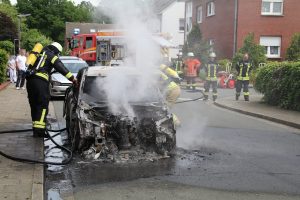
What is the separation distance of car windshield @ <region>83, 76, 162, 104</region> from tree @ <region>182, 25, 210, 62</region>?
72.6ft

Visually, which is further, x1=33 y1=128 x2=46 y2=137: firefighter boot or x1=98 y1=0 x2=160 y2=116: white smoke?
x1=33 y1=128 x2=46 y2=137: firefighter boot

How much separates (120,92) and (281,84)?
785cm

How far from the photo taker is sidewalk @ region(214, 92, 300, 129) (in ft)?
39.4

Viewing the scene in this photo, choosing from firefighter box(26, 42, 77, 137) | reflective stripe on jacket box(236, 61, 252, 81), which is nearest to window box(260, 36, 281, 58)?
reflective stripe on jacket box(236, 61, 252, 81)

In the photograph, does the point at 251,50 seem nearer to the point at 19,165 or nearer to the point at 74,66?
the point at 74,66

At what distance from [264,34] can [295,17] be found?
7.51ft

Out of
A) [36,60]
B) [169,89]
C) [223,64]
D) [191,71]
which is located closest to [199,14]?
[223,64]

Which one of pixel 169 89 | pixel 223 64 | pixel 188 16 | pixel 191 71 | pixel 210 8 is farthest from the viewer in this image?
pixel 188 16

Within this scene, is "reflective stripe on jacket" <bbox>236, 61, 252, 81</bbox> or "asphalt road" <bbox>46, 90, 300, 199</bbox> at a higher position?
"reflective stripe on jacket" <bbox>236, 61, 252, 81</bbox>

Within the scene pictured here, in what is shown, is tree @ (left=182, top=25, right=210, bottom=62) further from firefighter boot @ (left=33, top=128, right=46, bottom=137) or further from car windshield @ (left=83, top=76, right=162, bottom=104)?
firefighter boot @ (left=33, top=128, right=46, bottom=137)

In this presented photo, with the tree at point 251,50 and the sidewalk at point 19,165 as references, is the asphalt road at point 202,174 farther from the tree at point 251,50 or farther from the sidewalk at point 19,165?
the tree at point 251,50

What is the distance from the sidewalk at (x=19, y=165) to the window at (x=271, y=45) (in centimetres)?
2104

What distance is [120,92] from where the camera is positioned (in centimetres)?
805

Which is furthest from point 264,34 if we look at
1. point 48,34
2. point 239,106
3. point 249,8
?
point 48,34
